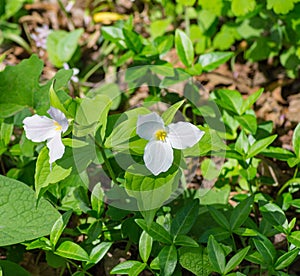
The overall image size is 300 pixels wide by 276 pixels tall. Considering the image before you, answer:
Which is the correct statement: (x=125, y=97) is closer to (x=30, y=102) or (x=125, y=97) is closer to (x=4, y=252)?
(x=30, y=102)

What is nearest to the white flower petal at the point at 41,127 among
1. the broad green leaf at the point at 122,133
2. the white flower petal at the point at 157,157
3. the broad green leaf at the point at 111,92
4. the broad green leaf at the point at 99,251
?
the broad green leaf at the point at 122,133

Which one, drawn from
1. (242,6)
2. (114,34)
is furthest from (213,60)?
(114,34)

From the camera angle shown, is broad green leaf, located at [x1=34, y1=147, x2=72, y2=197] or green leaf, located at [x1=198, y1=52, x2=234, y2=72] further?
green leaf, located at [x1=198, y1=52, x2=234, y2=72]

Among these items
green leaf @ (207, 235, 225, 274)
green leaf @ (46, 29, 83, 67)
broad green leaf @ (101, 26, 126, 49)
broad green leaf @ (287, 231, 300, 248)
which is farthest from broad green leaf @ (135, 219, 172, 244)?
green leaf @ (46, 29, 83, 67)

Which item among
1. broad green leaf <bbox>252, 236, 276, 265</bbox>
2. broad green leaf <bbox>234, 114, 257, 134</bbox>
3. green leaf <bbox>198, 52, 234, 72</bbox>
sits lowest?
broad green leaf <bbox>252, 236, 276, 265</bbox>

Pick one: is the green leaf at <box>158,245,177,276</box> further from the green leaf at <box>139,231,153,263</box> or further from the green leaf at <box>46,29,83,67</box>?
the green leaf at <box>46,29,83,67</box>

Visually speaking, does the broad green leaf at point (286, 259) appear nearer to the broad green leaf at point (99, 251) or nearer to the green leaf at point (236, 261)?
the green leaf at point (236, 261)

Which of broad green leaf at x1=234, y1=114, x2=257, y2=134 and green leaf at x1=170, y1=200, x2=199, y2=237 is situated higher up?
broad green leaf at x1=234, y1=114, x2=257, y2=134

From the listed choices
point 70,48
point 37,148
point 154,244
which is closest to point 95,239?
point 154,244
